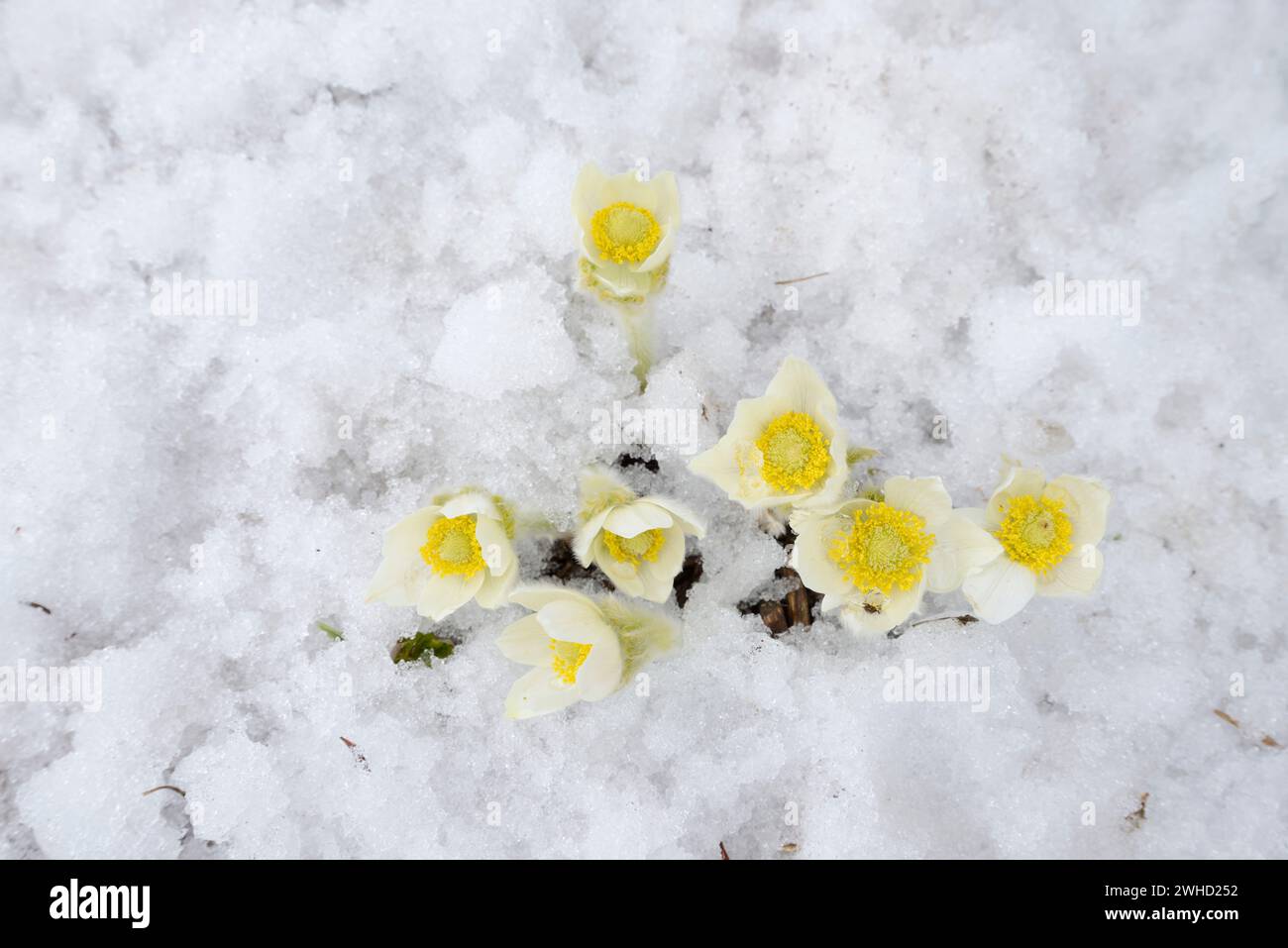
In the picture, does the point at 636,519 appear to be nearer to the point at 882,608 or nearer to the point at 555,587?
the point at 555,587

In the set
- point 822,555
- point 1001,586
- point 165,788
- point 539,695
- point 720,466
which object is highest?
point 720,466

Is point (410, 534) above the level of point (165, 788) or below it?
above

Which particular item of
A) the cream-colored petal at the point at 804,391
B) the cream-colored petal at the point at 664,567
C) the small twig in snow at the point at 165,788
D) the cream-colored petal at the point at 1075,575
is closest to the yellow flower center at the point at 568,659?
the cream-colored petal at the point at 664,567

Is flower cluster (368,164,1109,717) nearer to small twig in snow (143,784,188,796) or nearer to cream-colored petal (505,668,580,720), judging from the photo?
cream-colored petal (505,668,580,720)

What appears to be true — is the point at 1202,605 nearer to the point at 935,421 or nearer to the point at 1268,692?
the point at 1268,692

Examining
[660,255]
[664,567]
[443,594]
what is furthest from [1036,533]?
[443,594]

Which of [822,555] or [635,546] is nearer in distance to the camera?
[822,555]

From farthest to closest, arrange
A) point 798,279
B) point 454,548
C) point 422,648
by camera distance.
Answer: point 798,279 → point 422,648 → point 454,548
